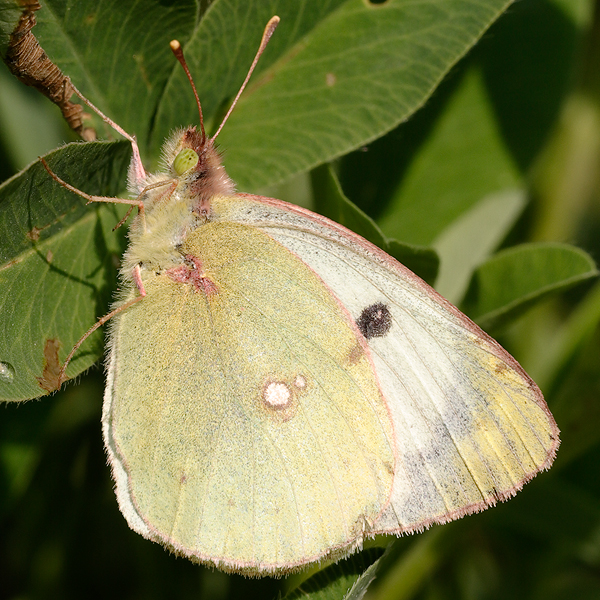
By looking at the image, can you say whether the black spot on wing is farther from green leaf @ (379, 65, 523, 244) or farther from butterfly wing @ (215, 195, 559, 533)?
green leaf @ (379, 65, 523, 244)

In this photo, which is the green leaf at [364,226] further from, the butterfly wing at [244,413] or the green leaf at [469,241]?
the green leaf at [469,241]

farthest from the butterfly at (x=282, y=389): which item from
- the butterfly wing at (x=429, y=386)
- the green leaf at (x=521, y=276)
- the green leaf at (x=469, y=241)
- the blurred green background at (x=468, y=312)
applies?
the green leaf at (x=469, y=241)

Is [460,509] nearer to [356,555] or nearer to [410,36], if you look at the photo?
[356,555]

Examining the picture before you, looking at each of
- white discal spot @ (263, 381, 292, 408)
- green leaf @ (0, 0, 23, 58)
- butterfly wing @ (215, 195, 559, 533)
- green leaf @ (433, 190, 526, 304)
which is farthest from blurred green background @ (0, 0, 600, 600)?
green leaf @ (0, 0, 23, 58)

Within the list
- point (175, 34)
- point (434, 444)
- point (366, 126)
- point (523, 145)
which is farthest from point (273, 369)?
point (523, 145)

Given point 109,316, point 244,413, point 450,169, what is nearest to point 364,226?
point 244,413
